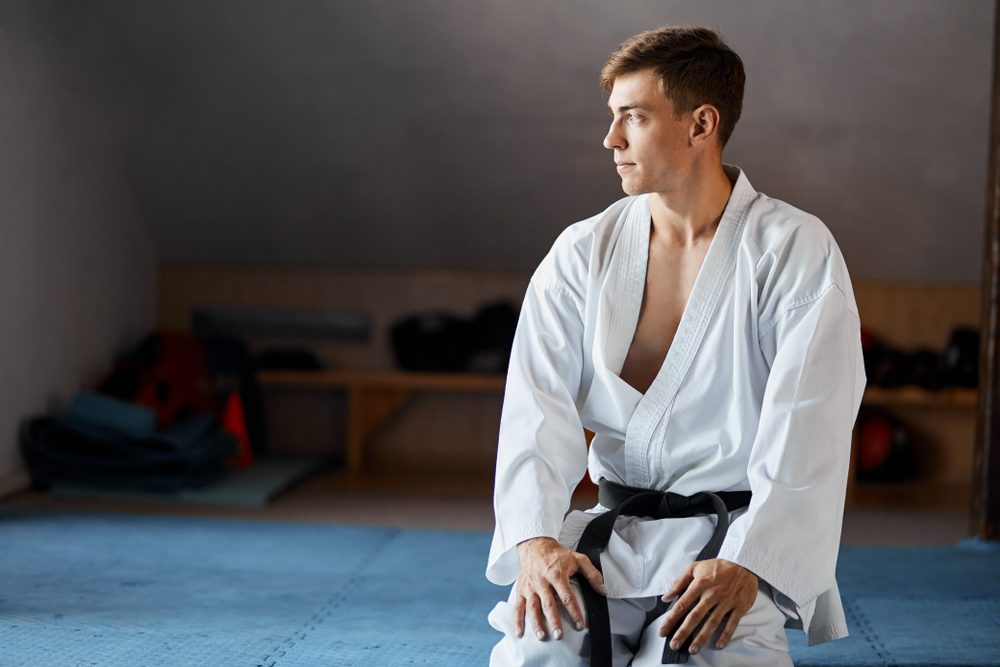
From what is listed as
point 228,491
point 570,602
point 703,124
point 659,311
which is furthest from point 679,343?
point 228,491

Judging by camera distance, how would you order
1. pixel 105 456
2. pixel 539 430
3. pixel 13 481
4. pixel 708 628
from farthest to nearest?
pixel 105 456, pixel 13 481, pixel 539 430, pixel 708 628

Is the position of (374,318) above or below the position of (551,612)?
below

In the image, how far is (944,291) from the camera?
5.05m

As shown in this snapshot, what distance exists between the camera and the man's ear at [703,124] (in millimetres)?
1953

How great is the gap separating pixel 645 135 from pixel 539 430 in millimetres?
526

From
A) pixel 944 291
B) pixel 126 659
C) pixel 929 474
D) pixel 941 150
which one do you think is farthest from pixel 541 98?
pixel 126 659

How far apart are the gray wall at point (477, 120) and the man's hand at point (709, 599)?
2.65 metres

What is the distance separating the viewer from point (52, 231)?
4.16 meters

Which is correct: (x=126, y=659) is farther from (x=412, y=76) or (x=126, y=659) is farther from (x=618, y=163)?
(x=412, y=76)

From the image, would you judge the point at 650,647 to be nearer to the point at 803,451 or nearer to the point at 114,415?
the point at 803,451

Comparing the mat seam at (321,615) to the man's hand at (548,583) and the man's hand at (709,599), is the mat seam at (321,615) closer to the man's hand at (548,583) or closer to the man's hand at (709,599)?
the man's hand at (548,583)

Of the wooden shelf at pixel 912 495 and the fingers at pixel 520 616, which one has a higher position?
the fingers at pixel 520 616

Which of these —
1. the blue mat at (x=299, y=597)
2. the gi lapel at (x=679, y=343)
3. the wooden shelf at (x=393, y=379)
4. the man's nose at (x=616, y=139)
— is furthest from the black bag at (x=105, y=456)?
the man's nose at (x=616, y=139)

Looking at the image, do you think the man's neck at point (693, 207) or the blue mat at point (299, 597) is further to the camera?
the blue mat at point (299, 597)
